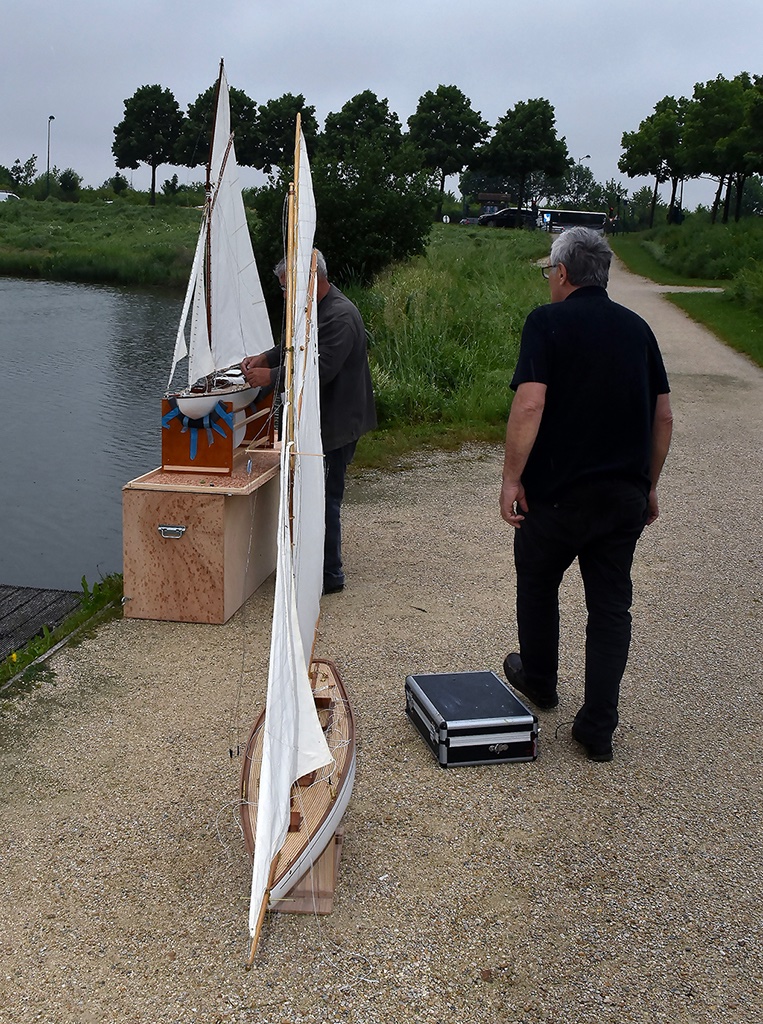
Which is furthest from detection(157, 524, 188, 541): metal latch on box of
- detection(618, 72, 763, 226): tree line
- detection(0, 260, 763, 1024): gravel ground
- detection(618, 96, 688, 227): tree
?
detection(618, 96, 688, 227): tree

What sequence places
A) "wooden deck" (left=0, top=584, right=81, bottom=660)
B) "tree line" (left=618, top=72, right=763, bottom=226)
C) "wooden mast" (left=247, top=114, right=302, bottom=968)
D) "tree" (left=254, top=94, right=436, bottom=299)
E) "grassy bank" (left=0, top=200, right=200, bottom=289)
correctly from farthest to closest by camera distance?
"grassy bank" (left=0, top=200, right=200, bottom=289) < "tree line" (left=618, top=72, right=763, bottom=226) < "tree" (left=254, top=94, right=436, bottom=299) < "wooden deck" (left=0, top=584, right=81, bottom=660) < "wooden mast" (left=247, top=114, right=302, bottom=968)

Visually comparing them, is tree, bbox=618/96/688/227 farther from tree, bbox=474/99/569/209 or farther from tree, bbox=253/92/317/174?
tree, bbox=253/92/317/174

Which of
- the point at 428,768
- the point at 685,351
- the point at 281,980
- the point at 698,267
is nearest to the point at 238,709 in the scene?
the point at 428,768

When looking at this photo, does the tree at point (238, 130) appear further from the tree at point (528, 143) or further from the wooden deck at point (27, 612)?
the wooden deck at point (27, 612)

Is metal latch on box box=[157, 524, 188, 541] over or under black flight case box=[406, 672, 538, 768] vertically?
over

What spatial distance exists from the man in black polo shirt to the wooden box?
2025mm

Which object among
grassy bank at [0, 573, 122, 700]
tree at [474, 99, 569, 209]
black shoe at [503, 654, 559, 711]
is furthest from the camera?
tree at [474, 99, 569, 209]

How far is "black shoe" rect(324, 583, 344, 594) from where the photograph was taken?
21.0 ft

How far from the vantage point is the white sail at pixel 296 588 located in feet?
10.1

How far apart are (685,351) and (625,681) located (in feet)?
42.4

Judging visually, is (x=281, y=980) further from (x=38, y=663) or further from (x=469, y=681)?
(x=38, y=663)

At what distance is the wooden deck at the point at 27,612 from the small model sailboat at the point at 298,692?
320 cm

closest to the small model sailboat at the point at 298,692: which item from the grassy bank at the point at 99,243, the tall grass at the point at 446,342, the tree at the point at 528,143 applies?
the tall grass at the point at 446,342

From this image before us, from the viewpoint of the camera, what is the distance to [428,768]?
171 inches
